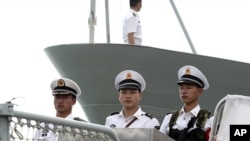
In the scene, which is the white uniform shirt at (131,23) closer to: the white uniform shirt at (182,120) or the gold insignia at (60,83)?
the gold insignia at (60,83)

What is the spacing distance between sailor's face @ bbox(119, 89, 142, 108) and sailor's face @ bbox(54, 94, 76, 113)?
1.39ft

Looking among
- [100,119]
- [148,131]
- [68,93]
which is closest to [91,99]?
[100,119]

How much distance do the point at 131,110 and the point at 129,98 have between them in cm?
10

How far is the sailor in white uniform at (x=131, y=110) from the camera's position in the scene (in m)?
6.88

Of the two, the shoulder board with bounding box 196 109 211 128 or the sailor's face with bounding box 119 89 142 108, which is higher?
the sailor's face with bounding box 119 89 142 108

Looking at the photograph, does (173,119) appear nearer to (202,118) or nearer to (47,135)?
(202,118)

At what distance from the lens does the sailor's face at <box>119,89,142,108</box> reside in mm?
6887

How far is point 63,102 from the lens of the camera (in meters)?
7.02

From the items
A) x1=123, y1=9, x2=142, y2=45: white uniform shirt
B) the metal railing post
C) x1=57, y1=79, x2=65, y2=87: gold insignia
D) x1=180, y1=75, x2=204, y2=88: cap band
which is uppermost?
x1=123, y1=9, x2=142, y2=45: white uniform shirt

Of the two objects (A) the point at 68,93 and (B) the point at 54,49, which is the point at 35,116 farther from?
(B) the point at 54,49

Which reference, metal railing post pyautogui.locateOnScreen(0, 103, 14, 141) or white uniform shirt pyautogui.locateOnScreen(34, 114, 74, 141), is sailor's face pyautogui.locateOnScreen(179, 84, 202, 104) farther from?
metal railing post pyautogui.locateOnScreen(0, 103, 14, 141)

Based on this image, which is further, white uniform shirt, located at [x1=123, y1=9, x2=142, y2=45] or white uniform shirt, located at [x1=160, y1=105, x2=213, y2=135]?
white uniform shirt, located at [x1=123, y1=9, x2=142, y2=45]

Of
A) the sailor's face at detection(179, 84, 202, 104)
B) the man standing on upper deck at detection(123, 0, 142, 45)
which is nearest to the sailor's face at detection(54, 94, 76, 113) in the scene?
the sailor's face at detection(179, 84, 202, 104)

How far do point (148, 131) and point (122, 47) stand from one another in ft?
17.1
